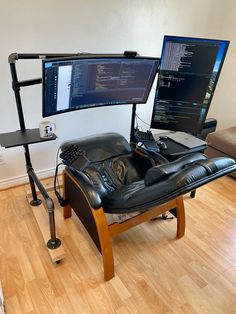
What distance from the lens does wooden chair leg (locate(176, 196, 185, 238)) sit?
1732 millimetres

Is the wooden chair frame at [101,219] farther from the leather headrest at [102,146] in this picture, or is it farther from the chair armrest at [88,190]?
the leather headrest at [102,146]

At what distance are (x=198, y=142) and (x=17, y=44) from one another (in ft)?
5.44

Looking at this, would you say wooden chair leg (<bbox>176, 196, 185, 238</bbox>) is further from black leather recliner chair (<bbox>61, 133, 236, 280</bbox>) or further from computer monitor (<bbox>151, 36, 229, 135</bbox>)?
computer monitor (<bbox>151, 36, 229, 135</bbox>)

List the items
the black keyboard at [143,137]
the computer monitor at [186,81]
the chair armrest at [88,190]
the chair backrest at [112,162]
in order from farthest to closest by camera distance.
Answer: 1. the black keyboard at [143,137]
2. the computer monitor at [186,81]
3. the chair backrest at [112,162]
4. the chair armrest at [88,190]

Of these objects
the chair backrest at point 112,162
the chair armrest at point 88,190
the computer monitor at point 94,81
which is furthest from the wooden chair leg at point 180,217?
the computer monitor at point 94,81

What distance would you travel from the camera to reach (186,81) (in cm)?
188

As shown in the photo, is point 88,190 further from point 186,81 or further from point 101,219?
point 186,81

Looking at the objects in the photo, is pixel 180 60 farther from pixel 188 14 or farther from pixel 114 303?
pixel 114 303

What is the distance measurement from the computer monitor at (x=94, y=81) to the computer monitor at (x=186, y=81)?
0.66 ft

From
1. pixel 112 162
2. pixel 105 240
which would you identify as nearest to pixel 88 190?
pixel 105 240

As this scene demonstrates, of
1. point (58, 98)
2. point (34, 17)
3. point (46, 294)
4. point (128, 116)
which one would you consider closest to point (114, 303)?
point (46, 294)

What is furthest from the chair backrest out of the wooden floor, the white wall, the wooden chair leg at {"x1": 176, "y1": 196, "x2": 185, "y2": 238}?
the white wall

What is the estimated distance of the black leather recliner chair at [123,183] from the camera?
41.8 inches

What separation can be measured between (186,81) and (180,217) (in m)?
1.06
